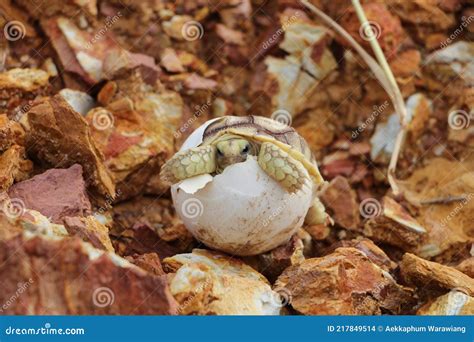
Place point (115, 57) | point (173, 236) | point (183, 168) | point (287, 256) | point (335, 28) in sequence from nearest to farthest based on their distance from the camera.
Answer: point (183, 168) → point (287, 256) → point (173, 236) → point (115, 57) → point (335, 28)

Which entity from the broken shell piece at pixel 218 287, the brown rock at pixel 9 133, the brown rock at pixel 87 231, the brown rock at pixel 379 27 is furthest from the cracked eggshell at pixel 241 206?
the brown rock at pixel 379 27

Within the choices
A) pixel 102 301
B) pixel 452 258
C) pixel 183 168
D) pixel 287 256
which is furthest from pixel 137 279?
pixel 452 258

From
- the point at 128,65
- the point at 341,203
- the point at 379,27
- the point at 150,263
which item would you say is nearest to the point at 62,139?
the point at 150,263

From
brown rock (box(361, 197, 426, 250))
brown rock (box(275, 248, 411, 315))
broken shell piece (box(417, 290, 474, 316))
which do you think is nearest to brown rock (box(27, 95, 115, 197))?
brown rock (box(275, 248, 411, 315))

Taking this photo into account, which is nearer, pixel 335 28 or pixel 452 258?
pixel 452 258

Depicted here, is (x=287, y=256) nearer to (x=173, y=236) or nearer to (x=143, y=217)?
(x=173, y=236)

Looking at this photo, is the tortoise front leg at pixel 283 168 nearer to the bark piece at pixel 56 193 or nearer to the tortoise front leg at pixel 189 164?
the tortoise front leg at pixel 189 164
